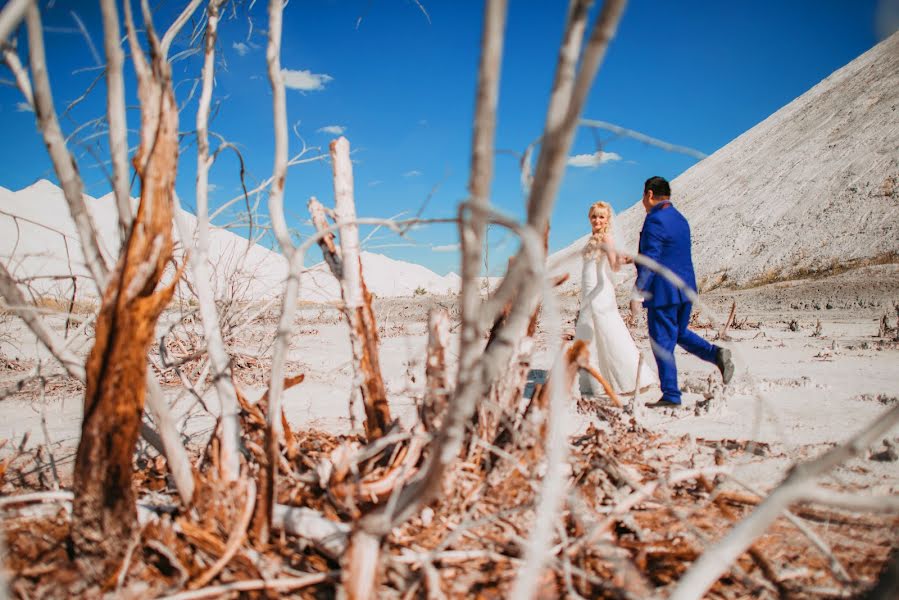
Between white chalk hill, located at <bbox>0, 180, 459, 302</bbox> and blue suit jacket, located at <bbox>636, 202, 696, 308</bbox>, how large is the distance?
206cm

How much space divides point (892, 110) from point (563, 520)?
29.2m

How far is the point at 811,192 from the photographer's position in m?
20.1

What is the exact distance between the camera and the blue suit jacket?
3.59m

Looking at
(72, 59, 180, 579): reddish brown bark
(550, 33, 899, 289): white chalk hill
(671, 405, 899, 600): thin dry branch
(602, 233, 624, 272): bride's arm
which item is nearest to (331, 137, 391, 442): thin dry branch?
(72, 59, 180, 579): reddish brown bark

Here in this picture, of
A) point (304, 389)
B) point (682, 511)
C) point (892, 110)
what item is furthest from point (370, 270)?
point (682, 511)

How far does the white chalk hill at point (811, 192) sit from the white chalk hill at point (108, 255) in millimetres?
8845

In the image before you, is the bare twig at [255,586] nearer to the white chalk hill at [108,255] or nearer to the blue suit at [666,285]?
the white chalk hill at [108,255]

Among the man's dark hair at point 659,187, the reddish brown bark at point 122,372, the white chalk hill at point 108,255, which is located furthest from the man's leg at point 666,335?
the reddish brown bark at point 122,372

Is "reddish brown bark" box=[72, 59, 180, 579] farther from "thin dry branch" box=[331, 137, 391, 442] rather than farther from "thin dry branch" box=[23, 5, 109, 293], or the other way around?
"thin dry branch" box=[331, 137, 391, 442]

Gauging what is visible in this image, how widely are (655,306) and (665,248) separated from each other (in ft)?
1.56

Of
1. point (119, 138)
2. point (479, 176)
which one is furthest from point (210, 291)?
point (479, 176)

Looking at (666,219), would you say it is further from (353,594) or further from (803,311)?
(803,311)

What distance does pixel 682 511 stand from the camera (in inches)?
69.5

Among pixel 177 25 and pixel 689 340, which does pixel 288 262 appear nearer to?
pixel 177 25
